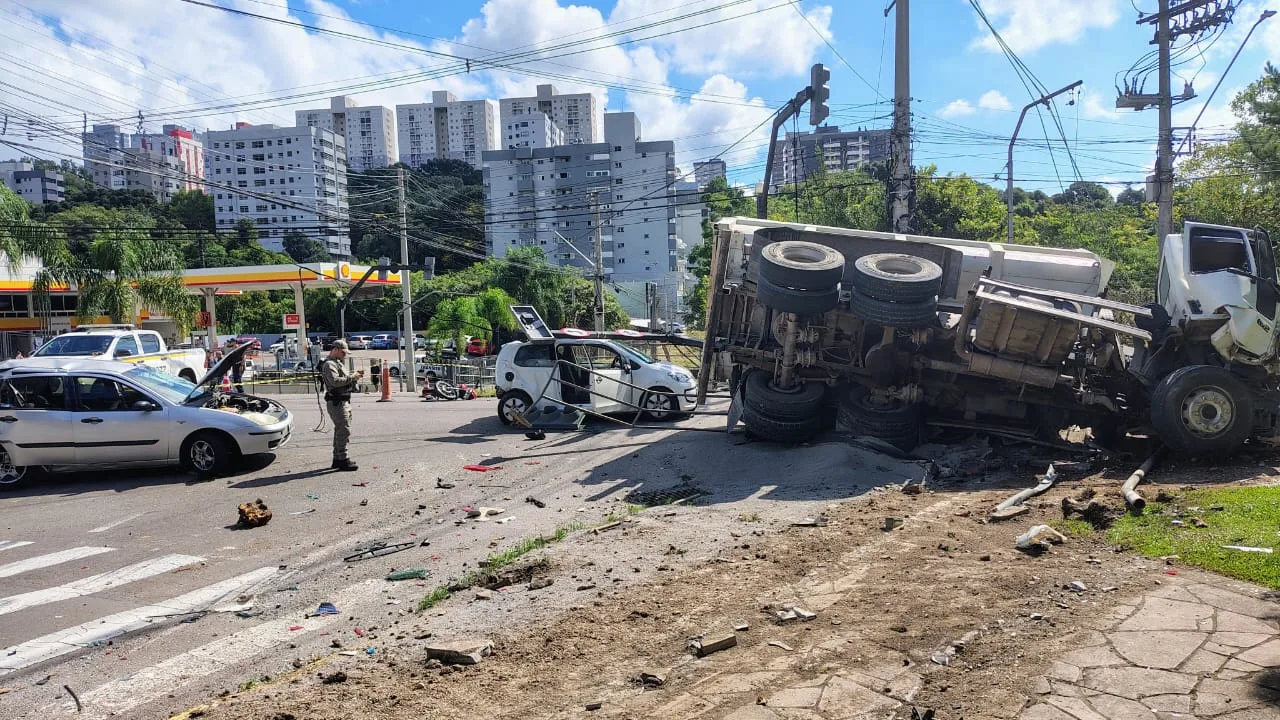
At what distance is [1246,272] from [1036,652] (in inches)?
296

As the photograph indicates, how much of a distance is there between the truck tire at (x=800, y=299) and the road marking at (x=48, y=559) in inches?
301

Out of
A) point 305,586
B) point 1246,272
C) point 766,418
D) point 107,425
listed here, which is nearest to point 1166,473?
point 1246,272

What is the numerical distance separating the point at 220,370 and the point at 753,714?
948cm

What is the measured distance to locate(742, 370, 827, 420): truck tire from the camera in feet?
Result: 35.8

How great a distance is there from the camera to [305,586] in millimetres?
6574

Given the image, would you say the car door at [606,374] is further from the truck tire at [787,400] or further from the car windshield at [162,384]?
the car windshield at [162,384]

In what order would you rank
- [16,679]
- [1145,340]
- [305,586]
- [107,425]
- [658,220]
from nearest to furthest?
1. [16,679]
2. [305,586]
3. [1145,340]
4. [107,425]
5. [658,220]

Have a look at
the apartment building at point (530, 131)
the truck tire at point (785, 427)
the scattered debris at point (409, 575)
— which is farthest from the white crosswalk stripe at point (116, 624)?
the apartment building at point (530, 131)

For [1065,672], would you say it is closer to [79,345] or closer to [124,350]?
[124,350]

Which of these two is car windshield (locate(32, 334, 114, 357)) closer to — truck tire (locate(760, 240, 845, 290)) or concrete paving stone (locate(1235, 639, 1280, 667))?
truck tire (locate(760, 240, 845, 290))

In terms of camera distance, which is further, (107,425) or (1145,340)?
(107,425)

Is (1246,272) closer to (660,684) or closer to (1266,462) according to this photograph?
(1266,462)

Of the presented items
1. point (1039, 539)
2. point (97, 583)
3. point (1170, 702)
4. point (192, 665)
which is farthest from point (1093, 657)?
point (97, 583)

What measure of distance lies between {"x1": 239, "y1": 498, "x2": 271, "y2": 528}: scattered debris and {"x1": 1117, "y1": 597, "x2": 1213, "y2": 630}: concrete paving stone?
7.64 m
